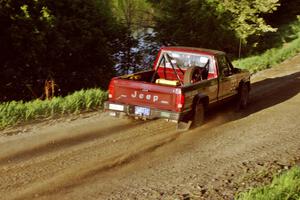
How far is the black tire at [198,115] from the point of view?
10891 millimetres

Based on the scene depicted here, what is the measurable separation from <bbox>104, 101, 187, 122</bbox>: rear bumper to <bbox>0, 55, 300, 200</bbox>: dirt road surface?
32 centimetres

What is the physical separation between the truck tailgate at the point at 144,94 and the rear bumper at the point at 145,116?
3.7 inches

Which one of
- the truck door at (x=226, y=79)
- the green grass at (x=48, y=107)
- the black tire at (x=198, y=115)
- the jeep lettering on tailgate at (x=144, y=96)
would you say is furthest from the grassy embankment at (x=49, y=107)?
the truck door at (x=226, y=79)

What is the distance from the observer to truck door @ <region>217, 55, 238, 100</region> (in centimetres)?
1209

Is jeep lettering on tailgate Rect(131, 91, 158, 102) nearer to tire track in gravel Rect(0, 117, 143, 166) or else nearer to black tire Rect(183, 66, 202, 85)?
tire track in gravel Rect(0, 117, 143, 166)

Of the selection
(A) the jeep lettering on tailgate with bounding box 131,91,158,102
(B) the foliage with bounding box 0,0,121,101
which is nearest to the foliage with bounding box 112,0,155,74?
(B) the foliage with bounding box 0,0,121,101

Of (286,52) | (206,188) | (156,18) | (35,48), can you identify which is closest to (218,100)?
(206,188)

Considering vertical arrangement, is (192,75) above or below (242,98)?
above

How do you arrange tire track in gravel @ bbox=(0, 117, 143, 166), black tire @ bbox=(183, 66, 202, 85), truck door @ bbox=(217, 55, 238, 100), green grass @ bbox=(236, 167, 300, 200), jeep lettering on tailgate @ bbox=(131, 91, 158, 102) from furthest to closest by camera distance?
1. truck door @ bbox=(217, 55, 238, 100)
2. black tire @ bbox=(183, 66, 202, 85)
3. jeep lettering on tailgate @ bbox=(131, 91, 158, 102)
4. tire track in gravel @ bbox=(0, 117, 143, 166)
5. green grass @ bbox=(236, 167, 300, 200)

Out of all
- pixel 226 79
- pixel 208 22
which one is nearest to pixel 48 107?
pixel 226 79

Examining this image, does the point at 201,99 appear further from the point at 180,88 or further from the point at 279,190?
the point at 279,190

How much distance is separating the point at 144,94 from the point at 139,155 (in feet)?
7.04

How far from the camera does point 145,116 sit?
34.8ft

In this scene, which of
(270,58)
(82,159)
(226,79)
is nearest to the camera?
(82,159)
